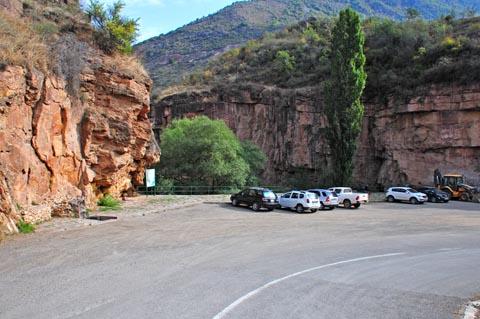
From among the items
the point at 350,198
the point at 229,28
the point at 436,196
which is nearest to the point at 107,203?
the point at 350,198

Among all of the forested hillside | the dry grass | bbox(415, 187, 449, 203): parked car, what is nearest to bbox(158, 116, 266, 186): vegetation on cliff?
bbox(415, 187, 449, 203): parked car

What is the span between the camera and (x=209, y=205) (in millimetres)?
26531

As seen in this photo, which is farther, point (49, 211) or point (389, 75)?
point (389, 75)

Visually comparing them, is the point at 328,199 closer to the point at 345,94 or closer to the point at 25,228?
the point at 345,94

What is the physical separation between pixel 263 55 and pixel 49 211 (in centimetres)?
5189

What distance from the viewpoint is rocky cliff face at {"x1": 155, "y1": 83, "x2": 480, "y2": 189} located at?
39906 millimetres

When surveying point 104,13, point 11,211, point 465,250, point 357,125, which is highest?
point 104,13

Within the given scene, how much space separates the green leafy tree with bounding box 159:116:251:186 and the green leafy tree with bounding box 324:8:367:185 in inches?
378

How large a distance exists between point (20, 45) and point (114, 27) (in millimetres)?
9755

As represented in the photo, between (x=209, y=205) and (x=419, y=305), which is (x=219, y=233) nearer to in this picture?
(x=419, y=305)

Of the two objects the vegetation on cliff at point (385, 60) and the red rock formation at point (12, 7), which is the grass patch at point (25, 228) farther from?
the vegetation on cliff at point (385, 60)

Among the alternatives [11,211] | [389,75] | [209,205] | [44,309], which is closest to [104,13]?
[209,205]

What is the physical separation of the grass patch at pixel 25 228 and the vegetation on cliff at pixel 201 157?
862 inches

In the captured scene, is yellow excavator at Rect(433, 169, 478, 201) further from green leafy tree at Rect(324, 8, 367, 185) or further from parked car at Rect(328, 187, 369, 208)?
parked car at Rect(328, 187, 369, 208)
